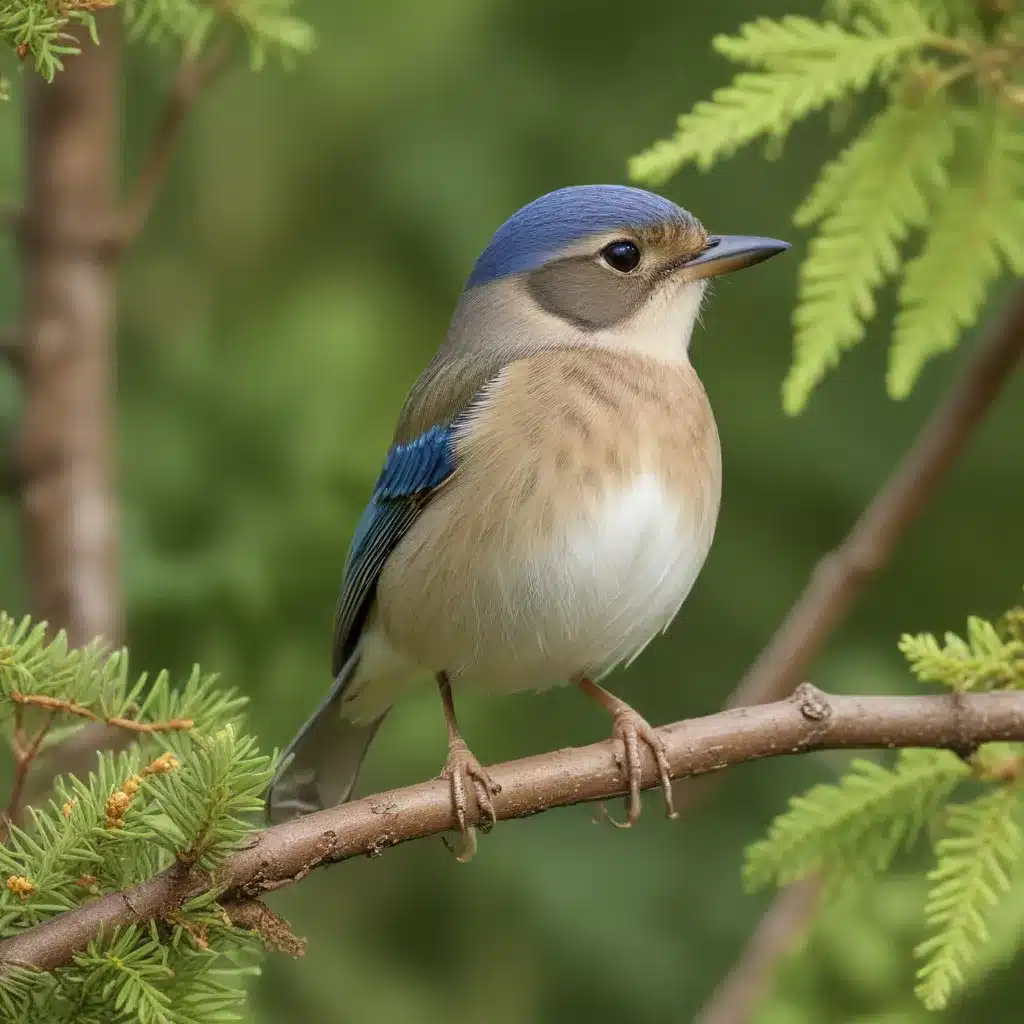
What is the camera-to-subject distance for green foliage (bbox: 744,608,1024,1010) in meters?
2.70

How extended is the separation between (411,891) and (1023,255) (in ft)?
9.10

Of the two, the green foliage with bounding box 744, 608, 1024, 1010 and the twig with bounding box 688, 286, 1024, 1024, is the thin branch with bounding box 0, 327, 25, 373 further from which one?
the green foliage with bounding box 744, 608, 1024, 1010

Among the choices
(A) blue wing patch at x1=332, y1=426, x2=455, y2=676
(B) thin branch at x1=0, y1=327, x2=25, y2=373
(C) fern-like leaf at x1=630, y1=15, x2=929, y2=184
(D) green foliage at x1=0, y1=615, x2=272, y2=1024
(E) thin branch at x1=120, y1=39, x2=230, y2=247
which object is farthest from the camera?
(B) thin branch at x1=0, y1=327, x2=25, y2=373

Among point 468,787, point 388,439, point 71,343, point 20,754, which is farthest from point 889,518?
point 20,754

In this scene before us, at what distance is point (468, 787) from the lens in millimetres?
2959

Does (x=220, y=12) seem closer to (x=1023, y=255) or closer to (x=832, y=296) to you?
(x=832, y=296)

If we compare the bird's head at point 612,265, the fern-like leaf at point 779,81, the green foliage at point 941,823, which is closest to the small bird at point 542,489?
the bird's head at point 612,265

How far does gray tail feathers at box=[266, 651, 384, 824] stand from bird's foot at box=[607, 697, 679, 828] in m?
0.71

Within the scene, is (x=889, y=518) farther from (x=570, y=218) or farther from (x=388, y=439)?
(x=388, y=439)

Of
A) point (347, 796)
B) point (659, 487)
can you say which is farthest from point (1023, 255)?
point (347, 796)

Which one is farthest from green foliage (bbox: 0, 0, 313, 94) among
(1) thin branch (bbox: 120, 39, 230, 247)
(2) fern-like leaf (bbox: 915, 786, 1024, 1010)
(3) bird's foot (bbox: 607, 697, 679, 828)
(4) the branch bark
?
(2) fern-like leaf (bbox: 915, 786, 1024, 1010)

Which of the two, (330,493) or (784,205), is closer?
(330,493)

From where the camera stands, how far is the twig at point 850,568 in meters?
3.96

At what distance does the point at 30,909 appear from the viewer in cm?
216
